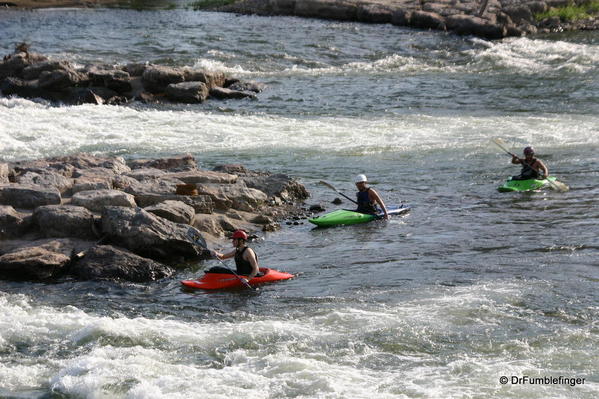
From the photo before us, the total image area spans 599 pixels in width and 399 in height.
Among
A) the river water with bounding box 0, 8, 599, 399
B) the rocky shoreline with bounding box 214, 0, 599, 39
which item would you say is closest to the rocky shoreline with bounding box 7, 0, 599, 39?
the rocky shoreline with bounding box 214, 0, 599, 39

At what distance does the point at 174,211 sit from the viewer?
13.2m

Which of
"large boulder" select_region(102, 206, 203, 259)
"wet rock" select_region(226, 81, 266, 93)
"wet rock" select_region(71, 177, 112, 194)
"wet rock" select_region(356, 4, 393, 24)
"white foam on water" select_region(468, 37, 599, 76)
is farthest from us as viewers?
"wet rock" select_region(356, 4, 393, 24)

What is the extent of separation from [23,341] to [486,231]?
720 centimetres

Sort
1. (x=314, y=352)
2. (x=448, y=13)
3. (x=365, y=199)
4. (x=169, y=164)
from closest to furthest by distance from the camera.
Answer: (x=314, y=352) → (x=365, y=199) → (x=169, y=164) → (x=448, y=13)

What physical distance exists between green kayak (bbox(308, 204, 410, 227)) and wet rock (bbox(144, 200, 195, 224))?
199 cm

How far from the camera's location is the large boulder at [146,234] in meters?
12.2

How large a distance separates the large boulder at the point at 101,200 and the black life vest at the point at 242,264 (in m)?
2.32

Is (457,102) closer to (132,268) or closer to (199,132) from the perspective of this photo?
(199,132)

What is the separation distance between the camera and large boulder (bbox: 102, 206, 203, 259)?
12203 millimetres

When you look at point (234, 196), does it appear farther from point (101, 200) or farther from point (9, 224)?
point (9, 224)

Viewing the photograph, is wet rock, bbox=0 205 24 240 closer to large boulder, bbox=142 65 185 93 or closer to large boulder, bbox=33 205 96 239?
large boulder, bbox=33 205 96 239

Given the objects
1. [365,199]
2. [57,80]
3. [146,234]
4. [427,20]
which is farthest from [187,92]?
[427,20]

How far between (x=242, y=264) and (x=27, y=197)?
12.4 ft

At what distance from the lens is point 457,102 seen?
2473 cm
